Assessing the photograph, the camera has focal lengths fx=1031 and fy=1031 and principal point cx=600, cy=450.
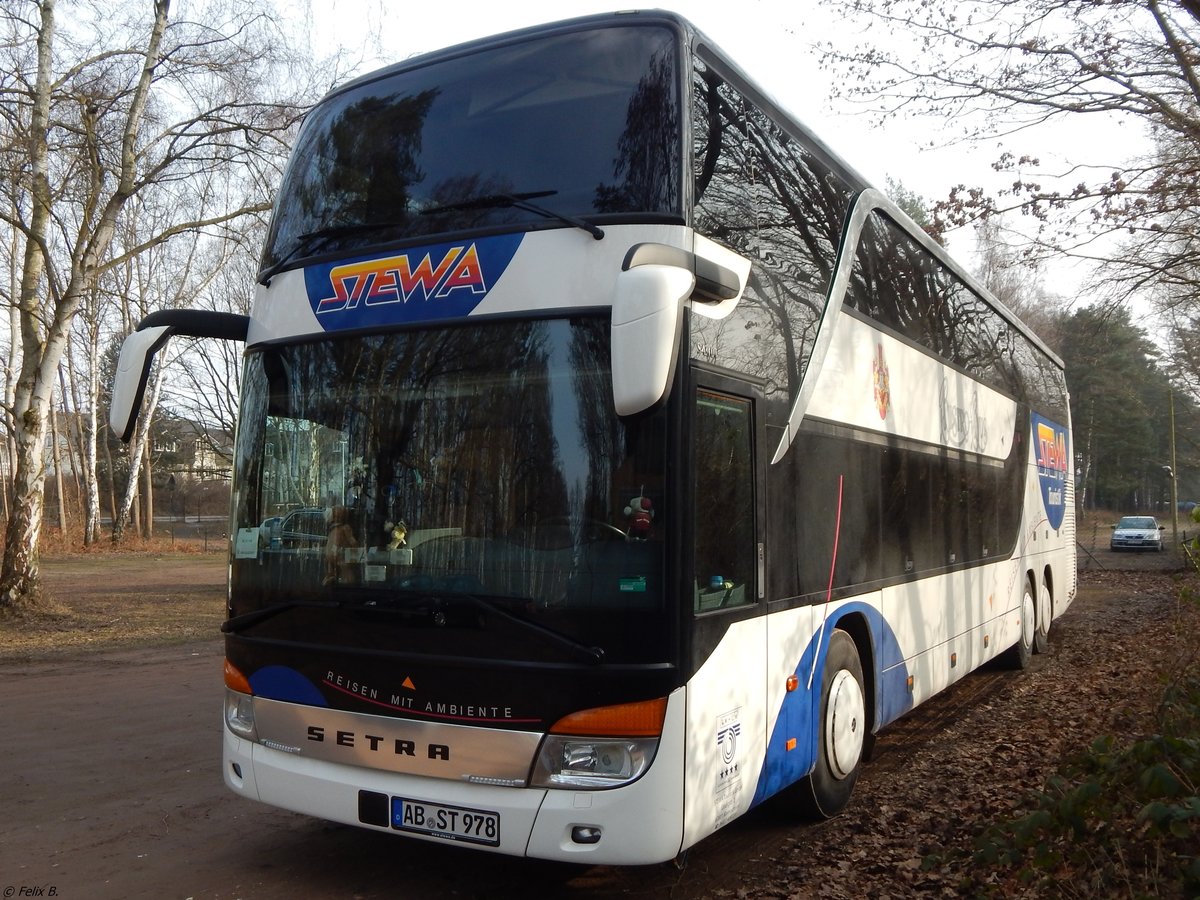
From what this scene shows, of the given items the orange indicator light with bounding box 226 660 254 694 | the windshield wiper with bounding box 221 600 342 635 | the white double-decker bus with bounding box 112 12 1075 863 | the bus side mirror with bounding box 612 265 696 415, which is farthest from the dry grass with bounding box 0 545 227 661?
the bus side mirror with bounding box 612 265 696 415

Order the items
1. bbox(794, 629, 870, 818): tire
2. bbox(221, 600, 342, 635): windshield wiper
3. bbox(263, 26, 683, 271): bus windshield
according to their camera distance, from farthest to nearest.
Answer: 1. bbox(794, 629, 870, 818): tire
2. bbox(221, 600, 342, 635): windshield wiper
3. bbox(263, 26, 683, 271): bus windshield

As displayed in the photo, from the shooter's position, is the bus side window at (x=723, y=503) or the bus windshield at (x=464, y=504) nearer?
the bus windshield at (x=464, y=504)

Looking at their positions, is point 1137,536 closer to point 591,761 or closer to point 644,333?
point 591,761

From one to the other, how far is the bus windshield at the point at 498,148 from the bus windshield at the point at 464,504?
0.59 metres

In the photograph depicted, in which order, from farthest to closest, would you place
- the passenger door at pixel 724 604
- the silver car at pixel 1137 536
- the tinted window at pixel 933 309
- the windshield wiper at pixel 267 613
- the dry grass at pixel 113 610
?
the silver car at pixel 1137 536, the dry grass at pixel 113 610, the tinted window at pixel 933 309, the windshield wiper at pixel 267 613, the passenger door at pixel 724 604

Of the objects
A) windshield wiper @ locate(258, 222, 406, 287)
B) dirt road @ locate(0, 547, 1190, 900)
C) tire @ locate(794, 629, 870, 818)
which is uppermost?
windshield wiper @ locate(258, 222, 406, 287)

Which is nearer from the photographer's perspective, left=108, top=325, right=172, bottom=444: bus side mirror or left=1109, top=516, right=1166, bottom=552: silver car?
left=108, top=325, right=172, bottom=444: bus side mirror

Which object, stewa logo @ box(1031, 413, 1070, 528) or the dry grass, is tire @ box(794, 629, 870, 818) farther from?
the dry grass

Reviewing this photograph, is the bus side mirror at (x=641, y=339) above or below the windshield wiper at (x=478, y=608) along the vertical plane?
above

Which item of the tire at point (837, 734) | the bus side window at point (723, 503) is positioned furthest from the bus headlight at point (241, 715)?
the tire at point (837, 734)

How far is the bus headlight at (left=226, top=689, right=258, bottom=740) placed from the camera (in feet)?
16.9

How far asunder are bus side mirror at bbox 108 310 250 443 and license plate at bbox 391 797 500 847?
2.43 m

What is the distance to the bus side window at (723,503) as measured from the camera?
4.55 metres

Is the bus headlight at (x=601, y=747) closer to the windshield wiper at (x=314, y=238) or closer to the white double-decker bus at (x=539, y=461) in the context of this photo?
the white double-decker bus at (x=539, y=461)
